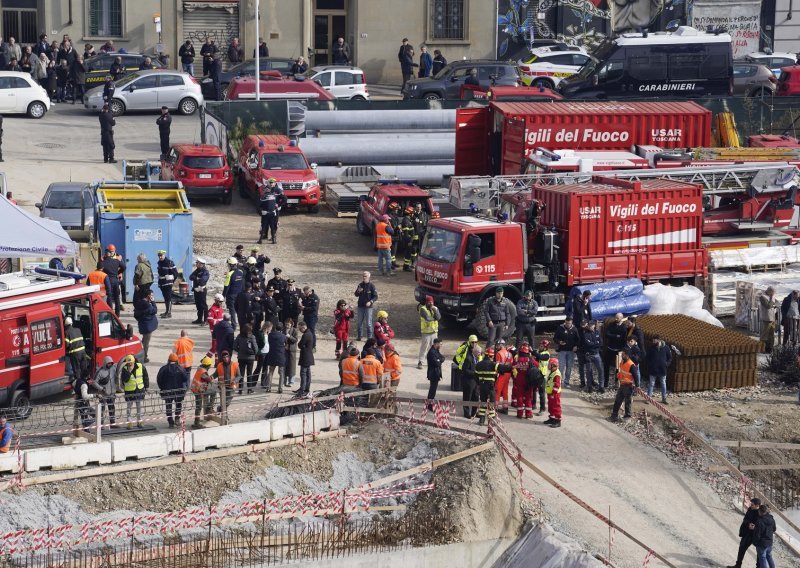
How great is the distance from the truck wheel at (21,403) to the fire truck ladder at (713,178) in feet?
42.6

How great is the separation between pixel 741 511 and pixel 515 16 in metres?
33.8

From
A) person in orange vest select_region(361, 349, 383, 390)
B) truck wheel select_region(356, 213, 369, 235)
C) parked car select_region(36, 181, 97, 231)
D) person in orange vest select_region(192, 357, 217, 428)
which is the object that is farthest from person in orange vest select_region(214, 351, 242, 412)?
truck wheel select_region(356, 213, 369, 235)

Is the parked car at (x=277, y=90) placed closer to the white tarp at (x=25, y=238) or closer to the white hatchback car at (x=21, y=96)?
the white hatchback car at (x=21, y=96)

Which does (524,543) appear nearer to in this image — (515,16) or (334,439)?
(334,439)

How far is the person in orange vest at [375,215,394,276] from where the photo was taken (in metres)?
30.1

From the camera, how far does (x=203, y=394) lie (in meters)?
20.6

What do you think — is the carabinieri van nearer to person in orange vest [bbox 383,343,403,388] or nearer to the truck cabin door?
person in orange vest [bbox 383,343,403,388]

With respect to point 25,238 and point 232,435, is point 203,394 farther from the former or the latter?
point 25,238

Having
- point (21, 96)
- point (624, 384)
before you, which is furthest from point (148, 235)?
point (21, 96)

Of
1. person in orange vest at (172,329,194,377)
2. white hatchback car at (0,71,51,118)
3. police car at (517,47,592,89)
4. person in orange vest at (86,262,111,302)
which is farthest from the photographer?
police car at (517,47,592,89)

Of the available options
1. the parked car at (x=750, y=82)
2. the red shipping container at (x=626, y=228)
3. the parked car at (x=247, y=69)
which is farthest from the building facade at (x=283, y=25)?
the red shipping container at (x=626, y=228)

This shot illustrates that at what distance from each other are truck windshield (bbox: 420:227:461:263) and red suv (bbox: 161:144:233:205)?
964 cm

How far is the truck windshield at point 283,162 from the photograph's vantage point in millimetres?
35281

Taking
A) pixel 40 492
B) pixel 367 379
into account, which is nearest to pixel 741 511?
pixel 367 379
